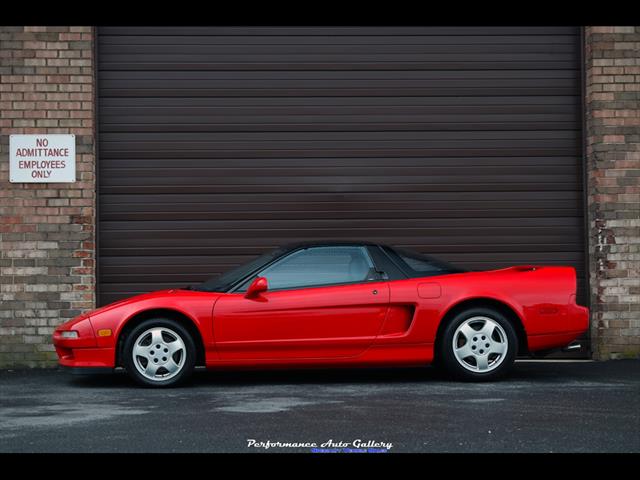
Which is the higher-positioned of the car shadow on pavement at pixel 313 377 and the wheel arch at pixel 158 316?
the wheel arch at pixel 158 316

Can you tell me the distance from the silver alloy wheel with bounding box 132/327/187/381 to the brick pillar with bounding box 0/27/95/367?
2493mm

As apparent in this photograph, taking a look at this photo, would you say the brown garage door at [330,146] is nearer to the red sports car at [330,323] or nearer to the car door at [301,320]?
the red sports car at [330,323]

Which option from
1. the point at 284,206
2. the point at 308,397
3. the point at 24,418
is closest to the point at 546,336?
the point at 308,397

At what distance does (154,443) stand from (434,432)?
5.33ft

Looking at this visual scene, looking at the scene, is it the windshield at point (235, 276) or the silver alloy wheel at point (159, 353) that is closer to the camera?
the silver alloy wheel at point (159, 353)

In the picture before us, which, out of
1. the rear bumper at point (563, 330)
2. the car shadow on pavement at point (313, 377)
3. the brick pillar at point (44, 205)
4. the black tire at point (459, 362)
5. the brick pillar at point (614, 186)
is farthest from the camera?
the brick pillar at point (614, 186)

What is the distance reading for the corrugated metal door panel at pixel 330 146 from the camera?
10.4 metres

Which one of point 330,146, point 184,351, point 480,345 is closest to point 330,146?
point 330,146

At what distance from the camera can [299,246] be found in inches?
325

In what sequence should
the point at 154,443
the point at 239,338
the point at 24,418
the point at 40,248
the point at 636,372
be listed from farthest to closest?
the point at 40,248 < the point at 636,372 < the point at 239,338 < the point at 24,418 < the point at 154,443

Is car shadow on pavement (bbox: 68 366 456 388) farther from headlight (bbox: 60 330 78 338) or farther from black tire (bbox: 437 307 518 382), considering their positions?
headlight (bbox: 60 330 78 338)

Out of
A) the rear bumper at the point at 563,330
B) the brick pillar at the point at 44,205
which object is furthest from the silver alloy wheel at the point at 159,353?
the rear bumper at the point at 563,330

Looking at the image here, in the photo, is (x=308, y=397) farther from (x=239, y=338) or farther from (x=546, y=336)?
(x=546, y=336)

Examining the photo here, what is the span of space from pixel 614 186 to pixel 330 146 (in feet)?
10.2
